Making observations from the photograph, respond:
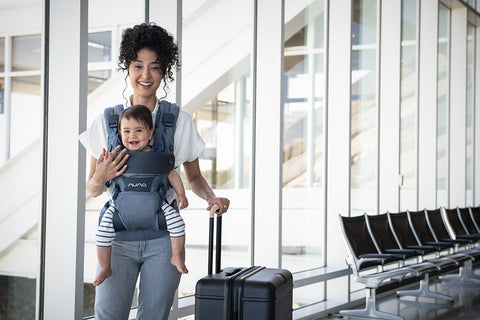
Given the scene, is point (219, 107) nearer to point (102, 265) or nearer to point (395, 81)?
point (102, 265)

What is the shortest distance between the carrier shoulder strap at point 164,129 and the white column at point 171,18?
5.58ft

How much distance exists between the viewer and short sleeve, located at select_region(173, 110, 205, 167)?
221cm

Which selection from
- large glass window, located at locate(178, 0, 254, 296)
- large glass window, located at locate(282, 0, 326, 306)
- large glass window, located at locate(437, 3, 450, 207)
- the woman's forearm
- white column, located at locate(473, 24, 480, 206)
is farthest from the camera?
white column, located at locate(473, 24, 480, 206)

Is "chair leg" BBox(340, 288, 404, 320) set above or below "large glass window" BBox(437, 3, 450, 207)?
below

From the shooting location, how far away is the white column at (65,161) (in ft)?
10.2

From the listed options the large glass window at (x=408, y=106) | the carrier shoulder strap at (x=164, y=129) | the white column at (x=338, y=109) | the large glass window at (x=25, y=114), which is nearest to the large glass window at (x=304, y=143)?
the white column at (x=338, y=109)

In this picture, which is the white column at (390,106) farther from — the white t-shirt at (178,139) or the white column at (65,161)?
the white t-shirt at (178,139)

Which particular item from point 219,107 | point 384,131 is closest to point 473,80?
point 384,131

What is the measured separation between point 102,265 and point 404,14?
280 inches

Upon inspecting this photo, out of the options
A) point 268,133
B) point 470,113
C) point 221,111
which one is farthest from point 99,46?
point 470,113

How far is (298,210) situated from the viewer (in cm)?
591

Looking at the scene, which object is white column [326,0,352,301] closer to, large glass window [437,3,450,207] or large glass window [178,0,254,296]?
large glass window [178,0,254,296]

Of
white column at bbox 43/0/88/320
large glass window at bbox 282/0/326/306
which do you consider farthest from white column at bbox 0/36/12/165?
large glass window at bbox 282/0/326/306

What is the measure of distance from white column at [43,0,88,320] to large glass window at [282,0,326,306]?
2822mm
